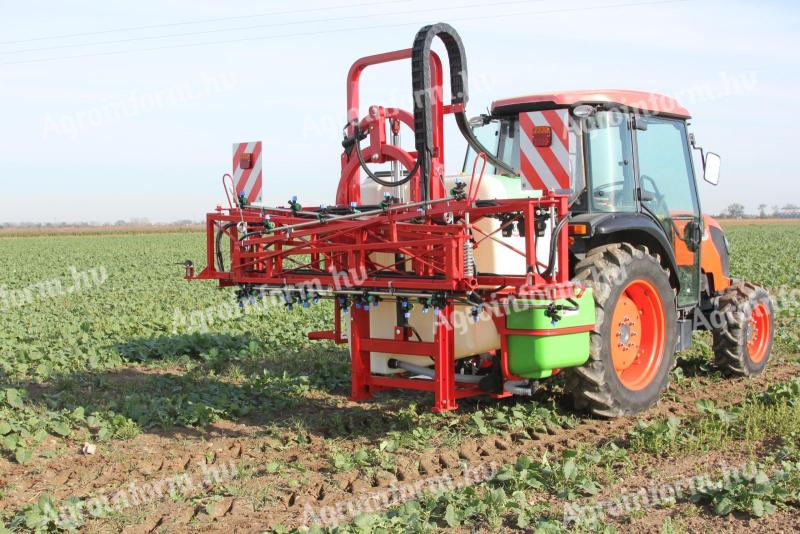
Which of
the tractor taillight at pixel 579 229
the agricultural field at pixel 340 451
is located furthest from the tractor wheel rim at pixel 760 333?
the tractor taillight at pixel 579 229

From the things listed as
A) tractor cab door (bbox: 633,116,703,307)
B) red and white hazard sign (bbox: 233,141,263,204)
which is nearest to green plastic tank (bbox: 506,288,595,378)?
A: tractor cab door (bbox: 633,116,703,307)

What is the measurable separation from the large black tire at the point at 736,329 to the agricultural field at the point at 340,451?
0.80 feet

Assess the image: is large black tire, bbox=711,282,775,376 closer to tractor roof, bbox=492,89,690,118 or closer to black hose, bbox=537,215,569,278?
tractor roof, bbox=492,89,690,118

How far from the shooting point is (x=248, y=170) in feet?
21.8

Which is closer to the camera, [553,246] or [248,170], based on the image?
[553,246]

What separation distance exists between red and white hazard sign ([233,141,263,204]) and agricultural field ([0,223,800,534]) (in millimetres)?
1734

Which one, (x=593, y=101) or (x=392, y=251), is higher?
(x=593, y=101)

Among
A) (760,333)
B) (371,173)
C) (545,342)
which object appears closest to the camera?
(545,342)

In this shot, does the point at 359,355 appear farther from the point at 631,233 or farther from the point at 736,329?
the point at 736,329

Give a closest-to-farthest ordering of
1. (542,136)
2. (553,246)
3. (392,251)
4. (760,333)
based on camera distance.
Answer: (553,246), (542,136), (392,251), (760,333)

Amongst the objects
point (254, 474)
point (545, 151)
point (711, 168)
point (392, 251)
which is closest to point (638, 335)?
point (545, 151)

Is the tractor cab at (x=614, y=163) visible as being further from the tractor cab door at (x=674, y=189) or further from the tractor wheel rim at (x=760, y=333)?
the tractor wheel rim at (x=760, y=333)

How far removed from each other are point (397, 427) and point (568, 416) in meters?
1.29

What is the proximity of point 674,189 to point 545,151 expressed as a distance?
2.36 m
